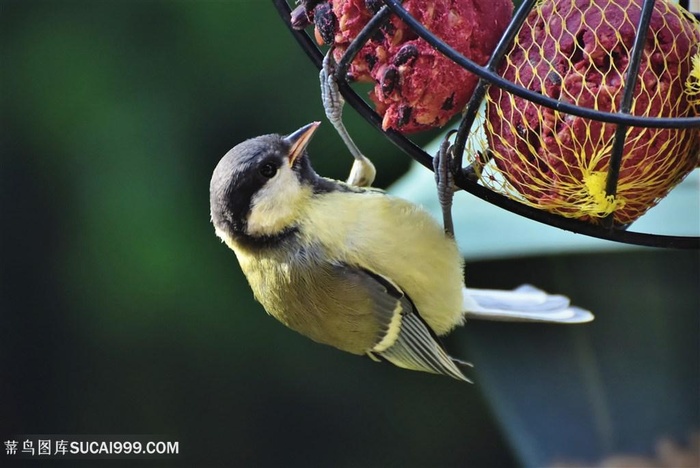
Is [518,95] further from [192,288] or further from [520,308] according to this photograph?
[192,288]

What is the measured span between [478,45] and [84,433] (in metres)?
2.12

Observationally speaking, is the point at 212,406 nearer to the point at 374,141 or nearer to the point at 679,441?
the point at 374,141

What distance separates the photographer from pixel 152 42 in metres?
2.47

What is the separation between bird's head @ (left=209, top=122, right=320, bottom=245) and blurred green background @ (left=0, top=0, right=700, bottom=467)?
91 centimetres

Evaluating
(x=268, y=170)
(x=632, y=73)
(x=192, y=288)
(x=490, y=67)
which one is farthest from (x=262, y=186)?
(x=192, y=288)

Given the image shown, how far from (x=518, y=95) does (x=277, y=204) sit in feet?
1.92

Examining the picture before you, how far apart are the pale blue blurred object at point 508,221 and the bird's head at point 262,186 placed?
252mm

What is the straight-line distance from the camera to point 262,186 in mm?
1454

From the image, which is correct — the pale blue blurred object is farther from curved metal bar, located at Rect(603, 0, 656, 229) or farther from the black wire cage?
curved metal bar, located at Rect(603, 0, 656, 229)

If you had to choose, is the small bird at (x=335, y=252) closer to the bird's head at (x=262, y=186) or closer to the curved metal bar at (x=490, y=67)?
the bird's head at (x=262, y=186)

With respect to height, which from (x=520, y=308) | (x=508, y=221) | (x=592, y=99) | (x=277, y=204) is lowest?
(x=520, y=308)

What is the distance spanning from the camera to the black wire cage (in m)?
0.99

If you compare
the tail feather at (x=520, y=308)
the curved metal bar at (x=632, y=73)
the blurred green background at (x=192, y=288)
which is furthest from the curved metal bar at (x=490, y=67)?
the blurred green background at (x=192, y=288)

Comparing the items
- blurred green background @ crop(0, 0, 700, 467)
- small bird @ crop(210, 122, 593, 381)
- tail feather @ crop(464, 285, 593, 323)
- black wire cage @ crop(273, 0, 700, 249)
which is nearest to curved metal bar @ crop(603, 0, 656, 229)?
black wire cage @ crop(273, 0, 700, 249)
